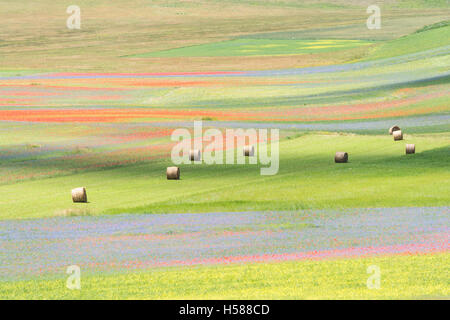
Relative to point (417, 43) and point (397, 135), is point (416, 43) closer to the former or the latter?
point (417, 43)

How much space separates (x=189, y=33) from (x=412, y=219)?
153m

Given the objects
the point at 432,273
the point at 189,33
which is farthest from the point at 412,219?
the point at 189,33

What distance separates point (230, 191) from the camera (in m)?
32.0

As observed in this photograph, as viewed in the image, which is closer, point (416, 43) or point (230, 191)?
point (230, 191)

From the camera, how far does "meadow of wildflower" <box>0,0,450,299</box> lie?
60.5 feet

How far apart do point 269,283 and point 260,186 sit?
1559cm

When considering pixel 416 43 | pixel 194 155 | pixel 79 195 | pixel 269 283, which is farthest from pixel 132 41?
pixel 269 283

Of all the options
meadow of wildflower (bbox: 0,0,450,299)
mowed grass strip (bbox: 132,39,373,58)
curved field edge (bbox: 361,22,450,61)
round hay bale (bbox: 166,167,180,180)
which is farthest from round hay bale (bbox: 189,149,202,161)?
mowed grass strip (bbox: 132,39,373,58)

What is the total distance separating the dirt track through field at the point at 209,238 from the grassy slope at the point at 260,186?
1.72m

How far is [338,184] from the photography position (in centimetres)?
3309

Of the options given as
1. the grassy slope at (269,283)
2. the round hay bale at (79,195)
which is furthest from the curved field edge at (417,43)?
the grassy slope at (269,283)

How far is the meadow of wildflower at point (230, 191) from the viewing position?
18.5m

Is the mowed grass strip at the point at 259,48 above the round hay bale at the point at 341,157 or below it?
above

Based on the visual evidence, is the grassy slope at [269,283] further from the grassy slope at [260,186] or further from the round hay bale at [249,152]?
the round hay bale at [249,152]
